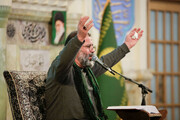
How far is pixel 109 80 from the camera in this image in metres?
3.69

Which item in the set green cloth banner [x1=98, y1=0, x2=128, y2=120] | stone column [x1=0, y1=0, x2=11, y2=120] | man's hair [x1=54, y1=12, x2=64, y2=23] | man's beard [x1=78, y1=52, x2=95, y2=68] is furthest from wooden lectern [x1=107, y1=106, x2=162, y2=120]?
man's hair [x1=54, y1=12, x2=64, y2=23]

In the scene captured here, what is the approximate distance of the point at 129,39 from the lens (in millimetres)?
2723

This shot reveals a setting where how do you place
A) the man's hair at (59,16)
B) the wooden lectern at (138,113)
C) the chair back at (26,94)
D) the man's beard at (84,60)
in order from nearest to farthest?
the wooden lectern at (138,113) → the chair back at (26,94) → the man's beard at (84,60) → the man's hair at (59,16)

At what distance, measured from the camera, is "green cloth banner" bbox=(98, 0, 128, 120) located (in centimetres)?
366

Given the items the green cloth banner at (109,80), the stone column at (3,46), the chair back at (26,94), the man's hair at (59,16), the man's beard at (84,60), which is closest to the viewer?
the chair back at (26,94)

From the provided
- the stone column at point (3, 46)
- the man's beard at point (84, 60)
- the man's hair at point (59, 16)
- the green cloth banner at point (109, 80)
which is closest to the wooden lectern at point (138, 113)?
the man's beard at point (84, 60)

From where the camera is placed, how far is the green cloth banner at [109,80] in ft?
12.0

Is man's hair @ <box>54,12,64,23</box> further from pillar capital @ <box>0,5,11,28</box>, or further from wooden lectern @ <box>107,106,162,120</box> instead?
wooden lectern @ <box>107,106,162,120</box>

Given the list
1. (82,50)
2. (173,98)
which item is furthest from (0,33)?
(173,98)

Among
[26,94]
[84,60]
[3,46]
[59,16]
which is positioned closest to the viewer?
[26,94]

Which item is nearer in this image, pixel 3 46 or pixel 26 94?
pixel 26 94

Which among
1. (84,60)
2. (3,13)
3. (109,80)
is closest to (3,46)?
(3,13)

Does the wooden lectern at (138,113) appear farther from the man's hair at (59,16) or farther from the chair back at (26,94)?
the man's hair at (59,16)

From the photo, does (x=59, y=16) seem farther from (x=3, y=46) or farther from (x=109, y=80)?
(x=109, y=80)
